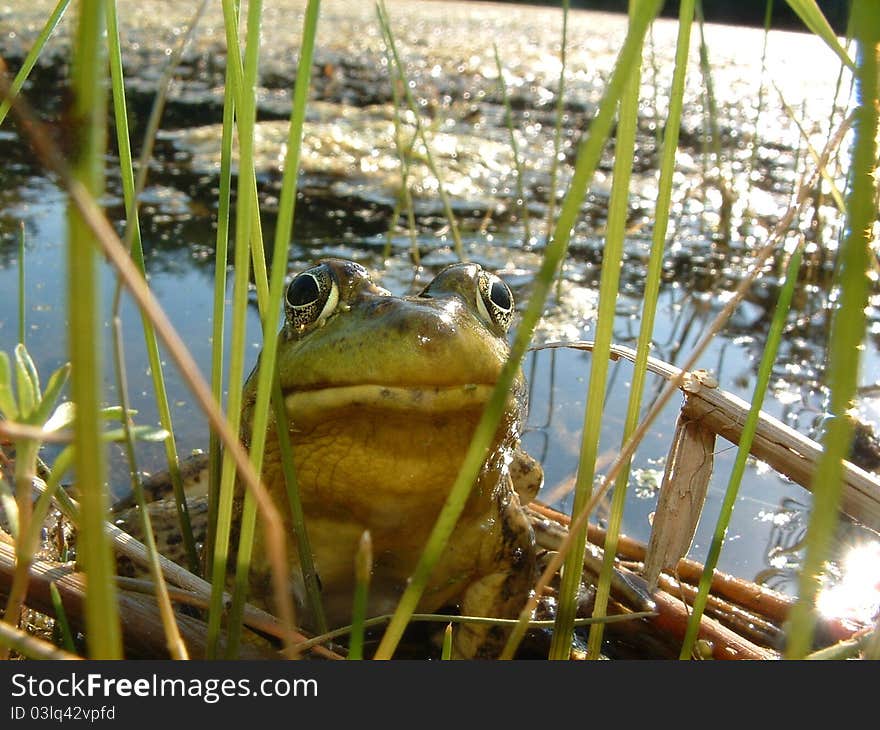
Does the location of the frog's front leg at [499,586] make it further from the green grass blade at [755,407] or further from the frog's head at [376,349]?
the green grass blade at [755,407]

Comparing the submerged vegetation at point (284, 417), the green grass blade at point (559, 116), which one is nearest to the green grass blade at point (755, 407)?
the submerged vegetation at point (284, 417)

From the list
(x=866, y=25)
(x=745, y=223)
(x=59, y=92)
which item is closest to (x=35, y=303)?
(x=866, y=25)

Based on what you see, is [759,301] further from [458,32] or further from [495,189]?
[458,32]

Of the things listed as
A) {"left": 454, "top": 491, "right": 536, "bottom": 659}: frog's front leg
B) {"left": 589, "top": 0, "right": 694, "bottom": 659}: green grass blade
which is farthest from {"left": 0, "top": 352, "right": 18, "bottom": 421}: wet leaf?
{"left": 454, "top": 491, "right": 536, "bottom": 659}: frog's front leg

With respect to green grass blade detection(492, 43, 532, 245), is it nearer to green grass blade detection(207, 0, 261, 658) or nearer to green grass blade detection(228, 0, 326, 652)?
green grass blade detection(207, 0, 261, 658)

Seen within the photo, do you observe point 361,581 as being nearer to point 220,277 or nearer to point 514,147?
point 220,277

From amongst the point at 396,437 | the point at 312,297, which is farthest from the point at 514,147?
the point at 396,437
